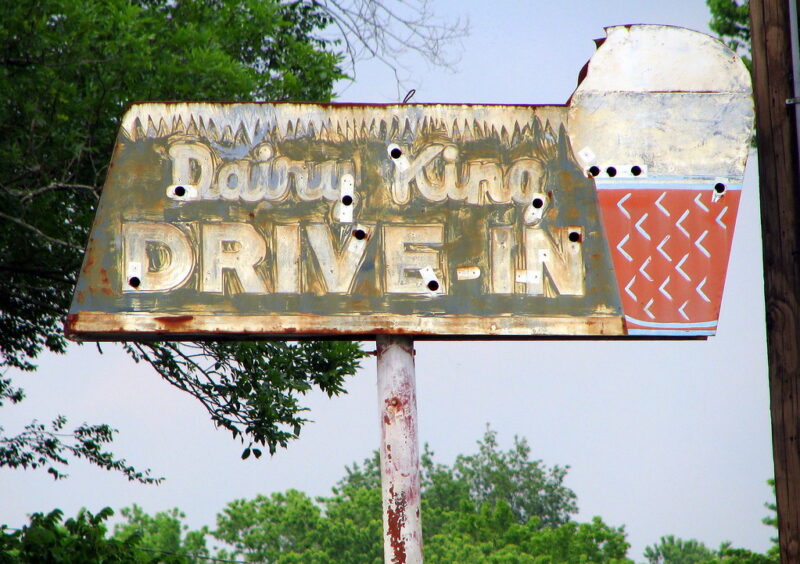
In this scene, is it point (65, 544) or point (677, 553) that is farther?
point (677, 553)

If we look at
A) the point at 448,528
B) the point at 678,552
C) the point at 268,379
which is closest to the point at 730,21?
the point at 268,379

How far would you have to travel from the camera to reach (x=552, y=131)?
6.87 m

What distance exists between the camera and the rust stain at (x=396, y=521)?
245 inches

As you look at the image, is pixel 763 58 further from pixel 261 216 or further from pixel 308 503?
pixel 308 503

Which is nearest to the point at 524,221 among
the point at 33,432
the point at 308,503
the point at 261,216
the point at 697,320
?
the point at 697,320

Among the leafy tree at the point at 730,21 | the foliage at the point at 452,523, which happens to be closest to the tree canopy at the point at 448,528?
the foliage at the point at 452,523

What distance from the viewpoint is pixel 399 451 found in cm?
636

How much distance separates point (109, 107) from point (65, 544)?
4.43 m

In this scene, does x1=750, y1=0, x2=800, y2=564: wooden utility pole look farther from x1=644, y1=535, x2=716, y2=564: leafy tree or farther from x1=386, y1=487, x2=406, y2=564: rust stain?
x1=644, y1=535, x2=716, y2=564: leafy tree

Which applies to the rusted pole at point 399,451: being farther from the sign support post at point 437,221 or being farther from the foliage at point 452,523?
the foliage at point 452,523

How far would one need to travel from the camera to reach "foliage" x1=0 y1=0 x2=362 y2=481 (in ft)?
34.9

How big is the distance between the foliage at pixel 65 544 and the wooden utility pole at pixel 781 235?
599 cm

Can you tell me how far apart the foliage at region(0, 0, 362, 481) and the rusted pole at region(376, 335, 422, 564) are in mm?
4942

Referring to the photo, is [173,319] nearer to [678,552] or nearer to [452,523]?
[452,523]
